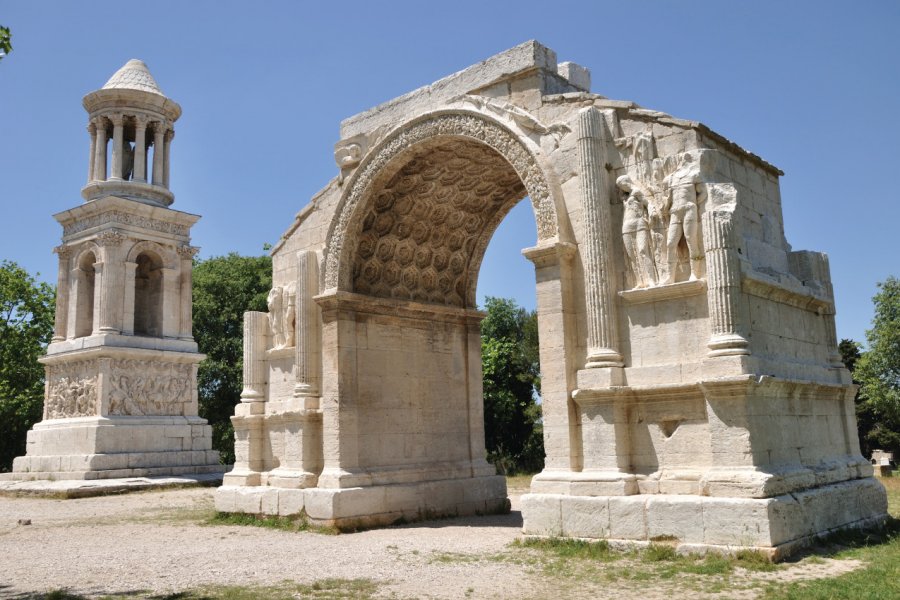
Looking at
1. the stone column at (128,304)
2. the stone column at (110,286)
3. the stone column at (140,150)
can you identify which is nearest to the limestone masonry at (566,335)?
the stone column at (110,286)

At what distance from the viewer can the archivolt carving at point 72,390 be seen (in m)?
21.0

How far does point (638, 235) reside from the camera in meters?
9.43

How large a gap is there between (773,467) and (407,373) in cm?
639

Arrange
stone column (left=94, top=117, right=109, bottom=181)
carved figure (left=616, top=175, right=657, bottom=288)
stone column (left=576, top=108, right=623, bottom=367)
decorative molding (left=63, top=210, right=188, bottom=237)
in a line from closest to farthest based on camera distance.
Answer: carved figure (left=616, top=175, right=657, bottom=288)
stone column (left=576, top=108, right=623, bottom=367)
decorative molding (left=63, top=210, right=188, bottom=237)
stone column (left=94, top=117, right=109, bottom=181)

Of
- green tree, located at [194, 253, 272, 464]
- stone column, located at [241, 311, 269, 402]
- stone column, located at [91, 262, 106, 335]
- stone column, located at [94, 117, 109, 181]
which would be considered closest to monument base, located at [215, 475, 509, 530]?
stone column, located at [241, 311, 269, 402]

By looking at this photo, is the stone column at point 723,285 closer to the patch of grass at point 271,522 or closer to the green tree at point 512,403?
the patch of grass at point 271,522

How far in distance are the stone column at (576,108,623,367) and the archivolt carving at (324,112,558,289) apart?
55 cm

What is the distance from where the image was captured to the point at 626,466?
923 centimetres

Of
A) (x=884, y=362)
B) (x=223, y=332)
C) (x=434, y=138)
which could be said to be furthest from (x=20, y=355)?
(x=884, y=362)

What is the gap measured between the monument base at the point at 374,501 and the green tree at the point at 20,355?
63.0ft

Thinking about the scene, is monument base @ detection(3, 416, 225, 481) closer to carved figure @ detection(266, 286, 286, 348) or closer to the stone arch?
the stone arch

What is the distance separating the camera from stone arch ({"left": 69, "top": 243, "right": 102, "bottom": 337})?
2233 centimetres

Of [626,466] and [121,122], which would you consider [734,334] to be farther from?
[121,122]

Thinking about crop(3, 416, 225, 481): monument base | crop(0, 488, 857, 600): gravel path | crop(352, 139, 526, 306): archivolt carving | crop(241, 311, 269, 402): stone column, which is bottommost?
crop(0, 488, 857, 600): gravel path
